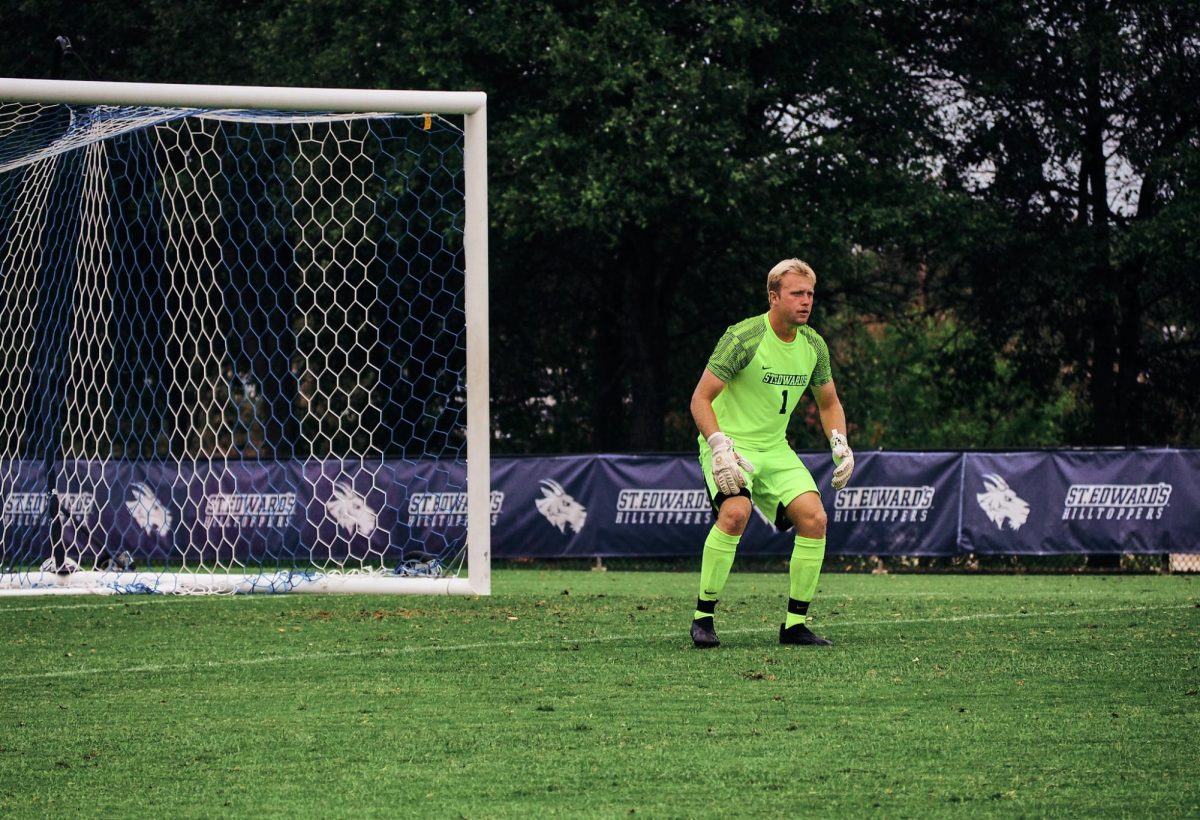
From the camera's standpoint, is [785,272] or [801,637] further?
[801,637]

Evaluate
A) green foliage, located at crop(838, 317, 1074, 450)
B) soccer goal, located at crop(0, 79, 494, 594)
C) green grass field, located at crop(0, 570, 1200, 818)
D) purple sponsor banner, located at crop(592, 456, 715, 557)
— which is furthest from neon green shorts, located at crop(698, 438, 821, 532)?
green foliage, located at crop(838, 317, 1074, 450)

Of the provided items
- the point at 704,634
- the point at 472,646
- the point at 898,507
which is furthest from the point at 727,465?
the point at 898,507

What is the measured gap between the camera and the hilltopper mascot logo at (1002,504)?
19.3 metres

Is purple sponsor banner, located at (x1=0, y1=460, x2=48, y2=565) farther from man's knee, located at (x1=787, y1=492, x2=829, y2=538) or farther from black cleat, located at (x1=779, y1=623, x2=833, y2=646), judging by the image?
man's knee, located at (x1=787, y1=492, x2=829, y2=538)

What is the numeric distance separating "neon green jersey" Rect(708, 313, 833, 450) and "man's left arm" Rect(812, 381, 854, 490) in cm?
19

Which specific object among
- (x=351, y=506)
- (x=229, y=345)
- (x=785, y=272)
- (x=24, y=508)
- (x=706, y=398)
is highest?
(x=229, y=345)

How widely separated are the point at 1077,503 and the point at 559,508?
6444mm

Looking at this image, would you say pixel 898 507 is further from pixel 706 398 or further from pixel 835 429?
pixel 706 398

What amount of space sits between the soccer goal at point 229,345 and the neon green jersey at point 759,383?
165cm

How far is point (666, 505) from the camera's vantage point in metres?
20.1

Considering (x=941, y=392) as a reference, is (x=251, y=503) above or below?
below

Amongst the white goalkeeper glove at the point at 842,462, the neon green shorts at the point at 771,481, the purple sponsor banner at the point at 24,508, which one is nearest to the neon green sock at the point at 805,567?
the neon green shorts at the point at 771,481

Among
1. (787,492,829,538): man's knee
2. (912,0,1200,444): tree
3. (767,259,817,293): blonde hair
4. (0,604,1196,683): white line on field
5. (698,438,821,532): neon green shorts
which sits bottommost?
(0,604,1196,683): white line on field

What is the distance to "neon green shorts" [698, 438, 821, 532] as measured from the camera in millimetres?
8156
